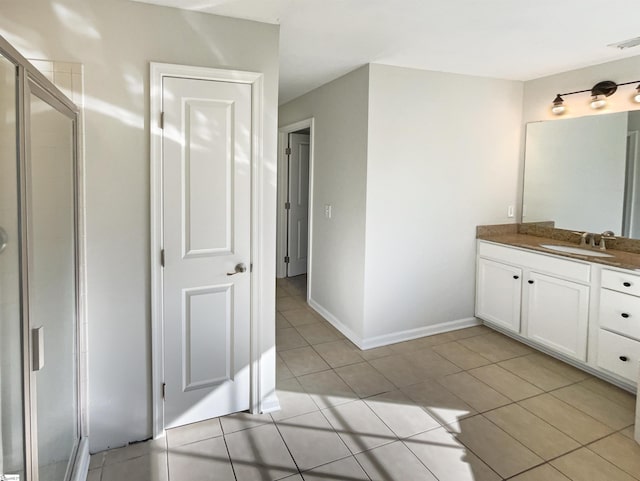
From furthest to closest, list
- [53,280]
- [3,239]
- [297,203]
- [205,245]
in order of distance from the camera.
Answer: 1. [297,203]
2. [205,245]
3. [53,280]
4. [3,239]

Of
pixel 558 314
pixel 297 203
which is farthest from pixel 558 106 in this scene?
pixel 297 203

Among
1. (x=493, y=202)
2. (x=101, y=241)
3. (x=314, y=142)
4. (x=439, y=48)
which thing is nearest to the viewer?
(x=101, y=241)

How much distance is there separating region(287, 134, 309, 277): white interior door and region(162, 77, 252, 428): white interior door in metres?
3.06

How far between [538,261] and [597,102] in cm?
138

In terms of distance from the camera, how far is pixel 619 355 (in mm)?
2820

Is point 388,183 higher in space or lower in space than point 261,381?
higher

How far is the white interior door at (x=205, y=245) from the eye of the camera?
226cm

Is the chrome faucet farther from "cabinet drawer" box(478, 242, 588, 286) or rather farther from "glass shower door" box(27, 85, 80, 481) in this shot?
"glass shower door" box(27, 85, 80, 481)

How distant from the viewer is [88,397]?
86.0 inches

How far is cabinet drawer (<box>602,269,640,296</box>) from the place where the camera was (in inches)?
107

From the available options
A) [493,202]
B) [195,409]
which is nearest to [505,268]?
[493,202]

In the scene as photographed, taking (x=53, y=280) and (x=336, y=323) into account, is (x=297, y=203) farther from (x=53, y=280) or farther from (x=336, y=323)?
(x=53, y=280)

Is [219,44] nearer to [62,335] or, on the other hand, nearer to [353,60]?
[353,60]

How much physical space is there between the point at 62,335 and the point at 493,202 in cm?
362
